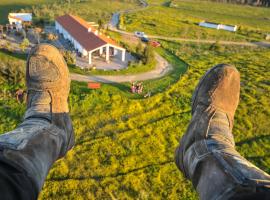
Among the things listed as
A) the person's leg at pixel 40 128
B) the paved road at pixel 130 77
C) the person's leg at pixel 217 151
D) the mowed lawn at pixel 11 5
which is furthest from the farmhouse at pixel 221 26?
the person's leg at pixel 40 128

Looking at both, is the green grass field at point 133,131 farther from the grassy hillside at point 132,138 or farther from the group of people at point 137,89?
the group of people at point 137,89

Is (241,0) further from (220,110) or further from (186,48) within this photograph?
(220,110)

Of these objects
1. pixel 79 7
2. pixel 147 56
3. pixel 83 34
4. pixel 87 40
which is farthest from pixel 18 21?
pixel 79 7

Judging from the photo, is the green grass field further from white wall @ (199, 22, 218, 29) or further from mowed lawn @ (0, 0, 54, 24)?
white wall @ (199, 22, 218, 29)

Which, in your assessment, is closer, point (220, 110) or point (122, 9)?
point (220, 110)

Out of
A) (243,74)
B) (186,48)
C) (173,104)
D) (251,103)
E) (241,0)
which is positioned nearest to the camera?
(173,104)

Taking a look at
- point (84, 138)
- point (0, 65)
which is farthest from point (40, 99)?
point (0, 65)
